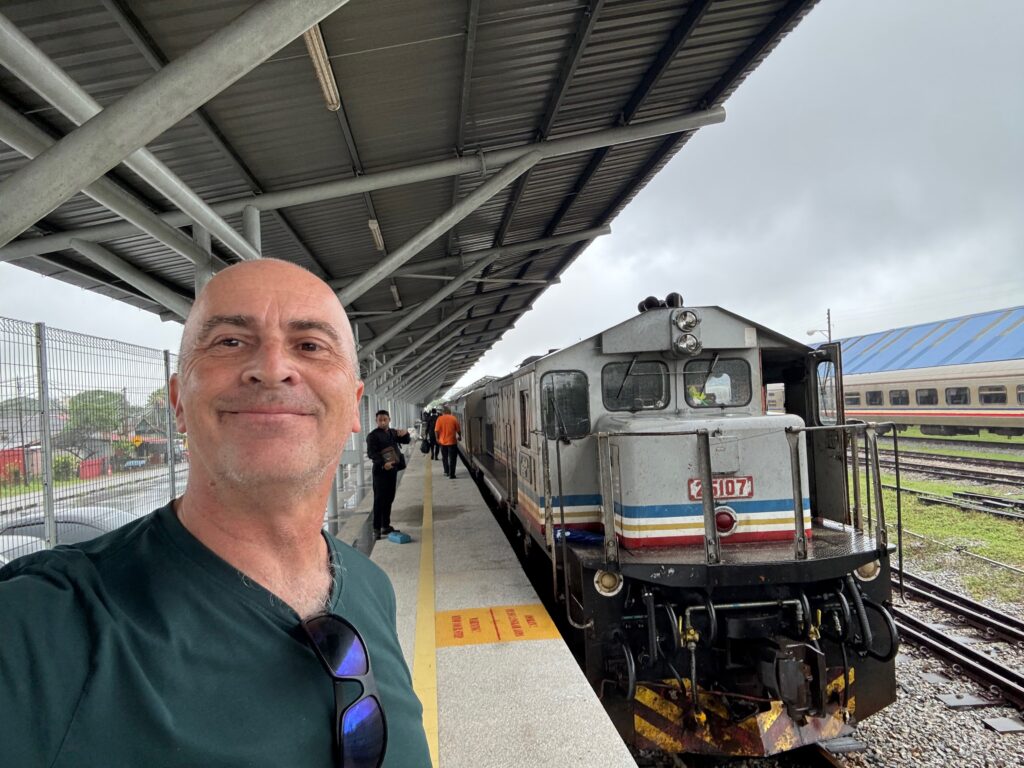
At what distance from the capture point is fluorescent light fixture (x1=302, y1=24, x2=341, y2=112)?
13.1 feet

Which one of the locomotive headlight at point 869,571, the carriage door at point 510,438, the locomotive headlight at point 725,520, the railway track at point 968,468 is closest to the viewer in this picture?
the locomotive headlight at point 869,571

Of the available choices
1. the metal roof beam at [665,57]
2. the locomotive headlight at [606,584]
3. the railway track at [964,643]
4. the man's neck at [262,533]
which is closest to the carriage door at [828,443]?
the railway track at [964,643]

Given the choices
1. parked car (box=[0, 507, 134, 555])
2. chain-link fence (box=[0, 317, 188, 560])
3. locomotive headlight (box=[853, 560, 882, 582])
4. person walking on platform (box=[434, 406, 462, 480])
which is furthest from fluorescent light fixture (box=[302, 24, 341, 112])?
person walking on platform (box=[434, 406, 462, 480])

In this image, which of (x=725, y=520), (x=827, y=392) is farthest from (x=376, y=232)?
(x=827, y=392)

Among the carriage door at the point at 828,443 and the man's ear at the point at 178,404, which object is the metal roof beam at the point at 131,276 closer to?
the man's ear at the point at 178,404

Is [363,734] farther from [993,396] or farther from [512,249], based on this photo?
[993,396]

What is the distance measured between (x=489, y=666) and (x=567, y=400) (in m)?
2.64

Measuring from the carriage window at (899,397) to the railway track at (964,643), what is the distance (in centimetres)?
2055

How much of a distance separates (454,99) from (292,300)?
491 cm

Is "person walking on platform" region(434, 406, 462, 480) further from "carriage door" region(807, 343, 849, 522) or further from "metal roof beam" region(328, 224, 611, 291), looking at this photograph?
"carriage door" region(807, 343, 849, 522)

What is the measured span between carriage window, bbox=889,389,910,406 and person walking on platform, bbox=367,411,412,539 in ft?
82.9

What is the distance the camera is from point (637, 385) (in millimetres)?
6246

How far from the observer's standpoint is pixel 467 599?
238 inches

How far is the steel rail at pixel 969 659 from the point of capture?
595cm
